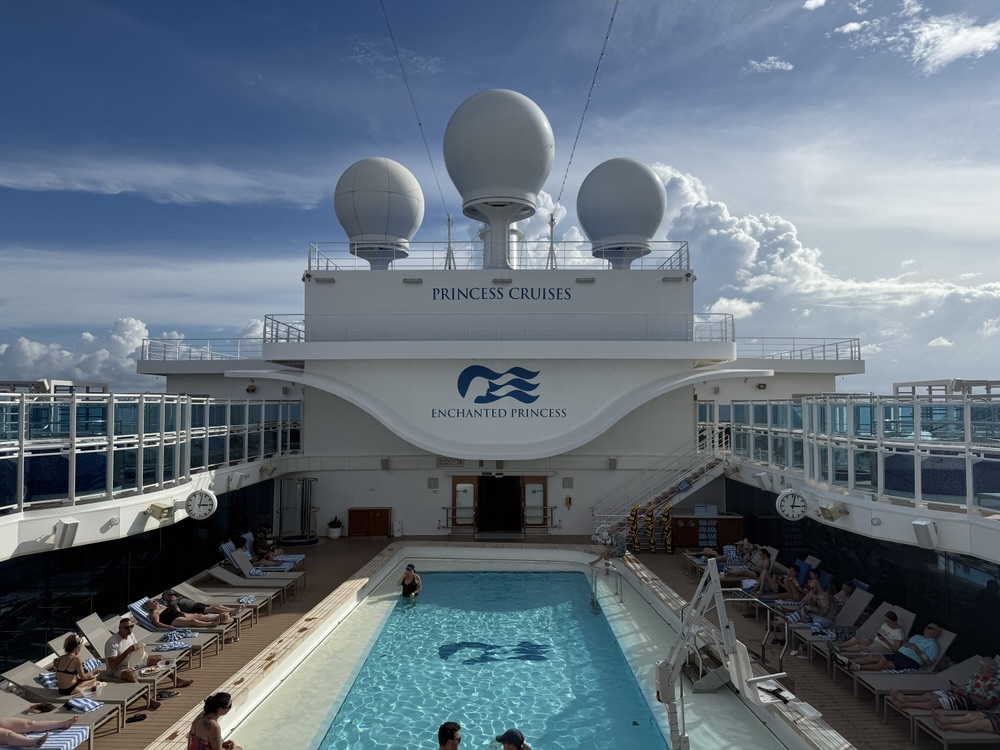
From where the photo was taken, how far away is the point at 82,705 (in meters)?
6.11

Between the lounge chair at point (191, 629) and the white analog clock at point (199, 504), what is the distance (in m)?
1.53

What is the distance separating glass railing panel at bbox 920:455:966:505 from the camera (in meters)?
6.94

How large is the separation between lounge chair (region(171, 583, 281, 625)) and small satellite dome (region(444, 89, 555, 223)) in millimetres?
9970

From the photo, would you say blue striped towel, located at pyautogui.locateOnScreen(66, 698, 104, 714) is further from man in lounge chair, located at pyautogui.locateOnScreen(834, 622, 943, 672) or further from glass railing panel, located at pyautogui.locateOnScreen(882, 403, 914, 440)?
glass railing panel, located at pyautogui.locateOnScreen(882, 403, 914, 440)

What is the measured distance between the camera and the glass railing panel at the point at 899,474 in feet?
24.6

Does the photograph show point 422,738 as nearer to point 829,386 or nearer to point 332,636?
point 332,636

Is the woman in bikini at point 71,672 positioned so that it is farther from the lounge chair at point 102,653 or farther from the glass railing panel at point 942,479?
the glass railing panel at point 942,479

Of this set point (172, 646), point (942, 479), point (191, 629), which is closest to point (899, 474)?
point (942, 479)

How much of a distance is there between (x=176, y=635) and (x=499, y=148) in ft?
38.7

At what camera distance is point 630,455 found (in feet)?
52.1

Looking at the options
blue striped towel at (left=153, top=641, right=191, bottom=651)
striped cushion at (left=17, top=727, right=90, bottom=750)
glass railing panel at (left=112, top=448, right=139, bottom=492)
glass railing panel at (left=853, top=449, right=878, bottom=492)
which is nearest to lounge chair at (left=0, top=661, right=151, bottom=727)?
striped cushion at (left=17, top=727, right=90, bottom=750)

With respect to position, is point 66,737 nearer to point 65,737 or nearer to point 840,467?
point 65,737

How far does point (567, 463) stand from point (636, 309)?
3.86 meters

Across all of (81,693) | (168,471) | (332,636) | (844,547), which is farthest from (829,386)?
(81,693)
